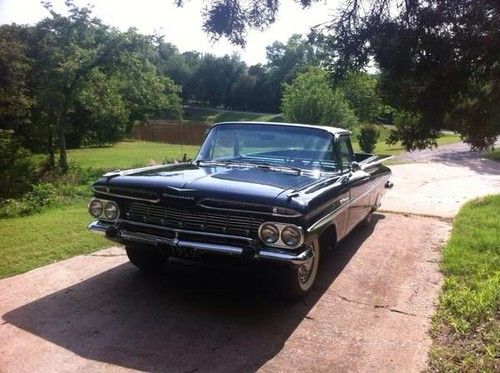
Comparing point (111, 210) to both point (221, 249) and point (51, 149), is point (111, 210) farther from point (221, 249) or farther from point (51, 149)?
point (51, 149)

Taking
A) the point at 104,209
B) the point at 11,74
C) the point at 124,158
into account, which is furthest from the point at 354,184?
the point at 124,158

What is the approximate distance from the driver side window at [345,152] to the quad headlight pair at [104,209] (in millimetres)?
2536

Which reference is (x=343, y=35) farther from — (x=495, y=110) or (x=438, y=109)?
(x=495, y=110)

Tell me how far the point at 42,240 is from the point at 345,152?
12.8 feet

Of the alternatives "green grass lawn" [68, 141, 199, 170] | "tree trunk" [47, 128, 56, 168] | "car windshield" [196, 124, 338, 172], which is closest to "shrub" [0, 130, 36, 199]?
"tree trunk" [47, 128, 56, 168]

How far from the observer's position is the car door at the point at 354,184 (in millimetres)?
5383

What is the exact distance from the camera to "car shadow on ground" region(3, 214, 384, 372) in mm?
3332

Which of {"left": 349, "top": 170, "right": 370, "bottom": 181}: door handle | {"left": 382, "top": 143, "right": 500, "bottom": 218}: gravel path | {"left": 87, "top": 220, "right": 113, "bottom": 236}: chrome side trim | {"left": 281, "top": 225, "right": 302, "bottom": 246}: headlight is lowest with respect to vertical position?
{"left": 382, "top": 143, "right": 500, "bottom": 218}: gravel path

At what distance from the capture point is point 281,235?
3781 mm

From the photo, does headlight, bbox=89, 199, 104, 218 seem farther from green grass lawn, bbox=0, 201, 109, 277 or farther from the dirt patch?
Result: green grass lawn, bbox=0, 201, 109, 277

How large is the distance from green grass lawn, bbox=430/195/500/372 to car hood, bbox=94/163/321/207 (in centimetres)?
163

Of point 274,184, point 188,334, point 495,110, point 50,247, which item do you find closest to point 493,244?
point 495,110

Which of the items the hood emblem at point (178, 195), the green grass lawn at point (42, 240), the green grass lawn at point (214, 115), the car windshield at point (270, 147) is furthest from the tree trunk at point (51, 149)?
the green grass lawn at point (214, 115)

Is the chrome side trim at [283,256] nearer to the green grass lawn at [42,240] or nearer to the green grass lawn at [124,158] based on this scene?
the green grass lawn at [42,240]
